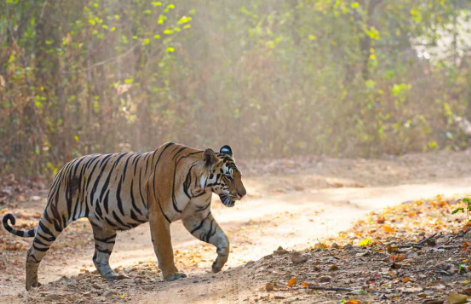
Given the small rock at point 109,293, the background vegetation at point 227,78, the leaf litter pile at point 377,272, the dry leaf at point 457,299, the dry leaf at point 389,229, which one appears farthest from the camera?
the background vegetation at point 227,78

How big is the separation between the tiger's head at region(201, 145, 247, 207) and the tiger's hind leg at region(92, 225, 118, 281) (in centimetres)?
144

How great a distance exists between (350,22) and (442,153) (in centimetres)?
434

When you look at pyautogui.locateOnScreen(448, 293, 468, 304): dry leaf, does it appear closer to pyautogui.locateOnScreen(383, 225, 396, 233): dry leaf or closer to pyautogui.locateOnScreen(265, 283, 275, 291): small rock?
pyautogui.locateOnScreen(265, 283, 275, 291): small rock

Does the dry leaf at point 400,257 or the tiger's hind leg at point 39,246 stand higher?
the tiger's hind leg at point 39,246

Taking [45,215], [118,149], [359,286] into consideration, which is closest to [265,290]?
[359,286]

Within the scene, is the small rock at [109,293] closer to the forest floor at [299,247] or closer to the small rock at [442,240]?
the forest floor at [299,247]

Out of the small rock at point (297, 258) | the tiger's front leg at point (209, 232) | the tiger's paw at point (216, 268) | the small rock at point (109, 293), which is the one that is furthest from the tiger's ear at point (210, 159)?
the small rock at point (109, 293)

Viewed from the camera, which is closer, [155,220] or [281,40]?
[155,220]

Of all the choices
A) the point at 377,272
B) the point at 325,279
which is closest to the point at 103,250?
the point at 325,279

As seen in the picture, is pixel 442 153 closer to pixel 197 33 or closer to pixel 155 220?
pixel 197 33

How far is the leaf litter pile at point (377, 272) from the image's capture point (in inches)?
183

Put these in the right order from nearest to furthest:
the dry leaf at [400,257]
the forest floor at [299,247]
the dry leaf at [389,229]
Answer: the forest floor at [299,247] < the dry leaf at [400,257] < the dry leaf at [389,229]

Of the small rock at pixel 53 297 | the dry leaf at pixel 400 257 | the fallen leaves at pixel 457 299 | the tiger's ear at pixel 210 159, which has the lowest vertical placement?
the fallen leaves at pixel 457 299

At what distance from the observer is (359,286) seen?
489cm
